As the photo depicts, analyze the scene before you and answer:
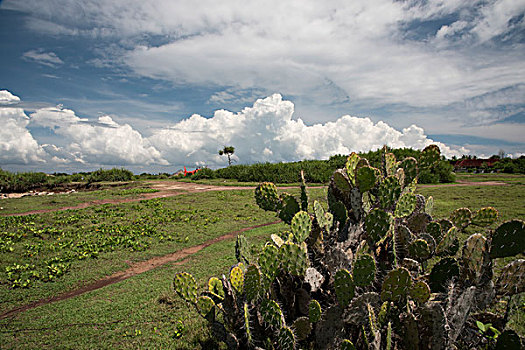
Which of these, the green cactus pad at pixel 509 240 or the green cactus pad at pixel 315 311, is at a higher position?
the green cactus pad at pixel 509 240

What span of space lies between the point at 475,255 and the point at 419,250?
1.22 feet

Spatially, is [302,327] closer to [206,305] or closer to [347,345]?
[347,345]

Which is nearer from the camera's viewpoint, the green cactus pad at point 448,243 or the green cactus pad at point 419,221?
the green cactus pad at point 448,243

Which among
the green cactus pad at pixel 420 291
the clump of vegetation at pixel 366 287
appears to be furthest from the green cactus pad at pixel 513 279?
the green cactus pad at pixel 420 291

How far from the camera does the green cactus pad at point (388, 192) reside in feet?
7.48

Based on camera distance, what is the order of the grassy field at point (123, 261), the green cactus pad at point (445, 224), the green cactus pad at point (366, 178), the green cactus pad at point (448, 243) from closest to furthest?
the green cactus pad at point (366, 178)
the green cactus pad at point (448, 243)
the green cactus pad at point (445, 224)
the grassy field at point (123, 261)

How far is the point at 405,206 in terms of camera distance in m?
2.38

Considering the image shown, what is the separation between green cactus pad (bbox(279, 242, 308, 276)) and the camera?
6.59 ft

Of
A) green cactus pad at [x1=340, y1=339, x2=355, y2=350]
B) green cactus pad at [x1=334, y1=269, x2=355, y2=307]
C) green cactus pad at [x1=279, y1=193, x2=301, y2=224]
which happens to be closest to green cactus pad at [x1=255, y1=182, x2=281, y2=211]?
green cactus pad at [x1=279, y1=193, x2=301, y2=224]

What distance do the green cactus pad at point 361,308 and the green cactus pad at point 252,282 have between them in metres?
0.64

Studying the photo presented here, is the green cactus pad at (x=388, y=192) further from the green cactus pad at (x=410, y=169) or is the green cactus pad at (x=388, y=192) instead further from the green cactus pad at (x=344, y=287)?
the green cactus pad at (x=344, y=287)

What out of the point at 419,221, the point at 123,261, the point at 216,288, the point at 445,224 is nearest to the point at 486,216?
the point at 445,224

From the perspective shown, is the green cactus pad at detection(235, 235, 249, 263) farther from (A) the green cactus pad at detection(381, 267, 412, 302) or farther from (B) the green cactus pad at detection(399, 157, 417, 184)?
(B) the green cactus pad at detection(399, 157, 417, 184)

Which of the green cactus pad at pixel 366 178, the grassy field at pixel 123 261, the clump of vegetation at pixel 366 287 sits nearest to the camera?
the clump of vegetation at pixel 366 287
